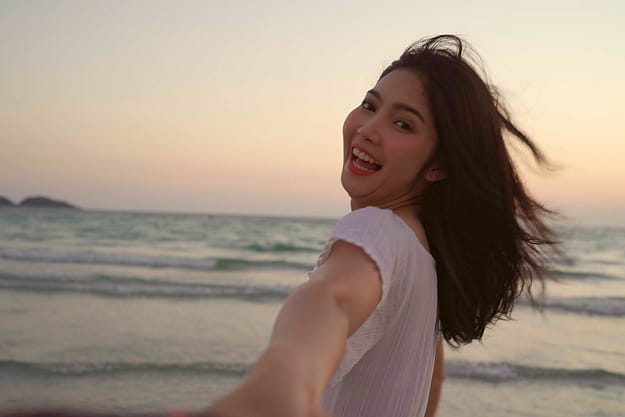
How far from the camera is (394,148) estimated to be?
170 cm

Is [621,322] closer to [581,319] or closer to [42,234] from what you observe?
[581,319]

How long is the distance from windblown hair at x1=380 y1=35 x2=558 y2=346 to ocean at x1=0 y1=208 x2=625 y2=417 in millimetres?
538

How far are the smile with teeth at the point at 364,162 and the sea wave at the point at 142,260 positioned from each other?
50.0 ft

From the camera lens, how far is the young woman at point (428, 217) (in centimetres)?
146

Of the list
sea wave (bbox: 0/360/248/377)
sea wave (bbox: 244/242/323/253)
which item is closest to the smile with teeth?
sea wave (bbox: 0/360/248/377)

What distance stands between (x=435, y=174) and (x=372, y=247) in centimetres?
56

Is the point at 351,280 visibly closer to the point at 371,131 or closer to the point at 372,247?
the point at 372,247

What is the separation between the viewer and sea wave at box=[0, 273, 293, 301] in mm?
12023

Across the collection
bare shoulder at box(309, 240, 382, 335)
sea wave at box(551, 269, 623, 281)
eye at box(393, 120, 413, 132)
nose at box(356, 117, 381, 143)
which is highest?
eye at box(393, 120, 413, 132)

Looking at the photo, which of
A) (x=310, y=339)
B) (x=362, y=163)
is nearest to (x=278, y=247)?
(x=362, y=163)

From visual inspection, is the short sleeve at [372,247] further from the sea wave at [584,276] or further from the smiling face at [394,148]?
the sea wave at [584,276]

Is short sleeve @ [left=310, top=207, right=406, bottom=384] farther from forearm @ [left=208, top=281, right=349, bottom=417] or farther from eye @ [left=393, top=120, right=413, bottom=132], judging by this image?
eye @ [left=393, top=120, right=413, bottom=132]

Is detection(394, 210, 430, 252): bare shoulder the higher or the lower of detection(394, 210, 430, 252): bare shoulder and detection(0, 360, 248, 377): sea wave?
the higher

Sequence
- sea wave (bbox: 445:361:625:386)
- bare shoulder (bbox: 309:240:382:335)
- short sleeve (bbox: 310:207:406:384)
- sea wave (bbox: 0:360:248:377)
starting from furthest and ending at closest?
sea wave (bbox: 445:361:625:386), sea wave (bbox: 0:360:248:377), short sleeve (bbox: 310:207:406:384), bare shoulder (bbox: 309:240:382:335)
